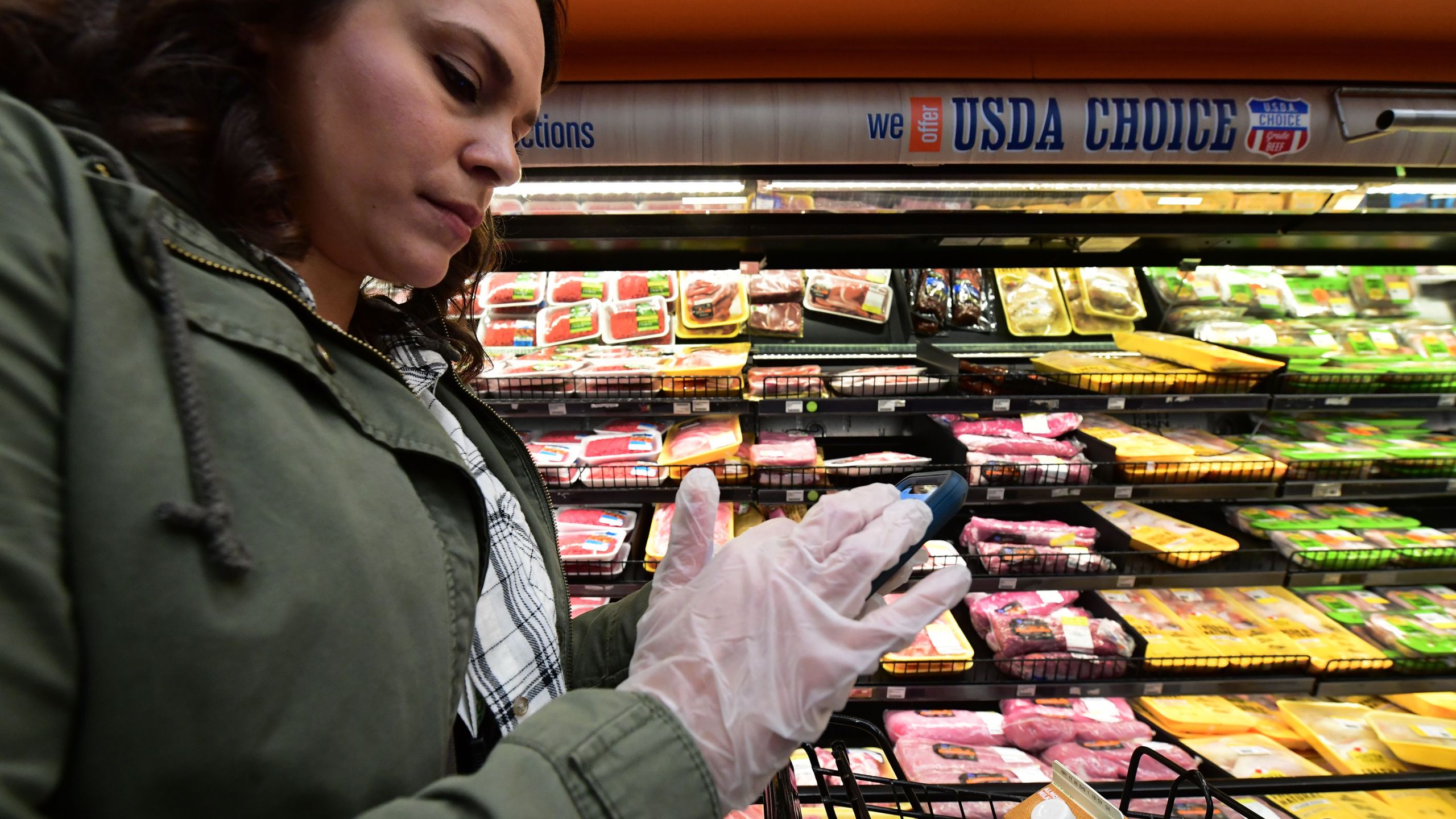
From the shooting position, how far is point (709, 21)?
5.26ft

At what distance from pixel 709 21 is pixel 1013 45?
0.86 metres

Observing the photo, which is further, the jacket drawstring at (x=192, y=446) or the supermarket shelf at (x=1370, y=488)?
the supermarket shelf at (x=1370, y=488)

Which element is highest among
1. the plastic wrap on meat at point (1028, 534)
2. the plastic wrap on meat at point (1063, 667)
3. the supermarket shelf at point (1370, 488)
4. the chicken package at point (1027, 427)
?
the chicken package at point (1027, 427)

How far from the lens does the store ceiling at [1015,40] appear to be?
1.55 metres

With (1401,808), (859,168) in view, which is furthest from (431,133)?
(1401,808)

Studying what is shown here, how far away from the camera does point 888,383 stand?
7.41 feet

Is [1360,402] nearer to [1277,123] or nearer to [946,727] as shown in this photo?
[1277,123]

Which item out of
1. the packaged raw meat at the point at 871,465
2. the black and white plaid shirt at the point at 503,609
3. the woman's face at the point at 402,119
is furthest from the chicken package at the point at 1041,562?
the woman's face at the point at 402,119

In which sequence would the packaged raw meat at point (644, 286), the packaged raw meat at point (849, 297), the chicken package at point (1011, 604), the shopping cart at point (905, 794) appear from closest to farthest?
the shopping cart at point (905, 794), the chicken package at point (1011, 604), the packaged raw meat at point (849, 297), the packaged raw meat at point (644, 286)

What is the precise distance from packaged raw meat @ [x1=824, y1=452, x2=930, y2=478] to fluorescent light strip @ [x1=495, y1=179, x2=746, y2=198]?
1.05 meters

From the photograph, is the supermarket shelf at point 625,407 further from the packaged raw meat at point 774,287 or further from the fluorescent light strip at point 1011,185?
the fluorescent light strip at point 1011,185

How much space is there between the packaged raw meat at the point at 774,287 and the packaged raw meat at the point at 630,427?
2.23 feet

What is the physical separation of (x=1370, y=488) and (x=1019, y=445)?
141cm

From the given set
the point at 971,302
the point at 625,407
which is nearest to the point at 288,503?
the point at 625,407
